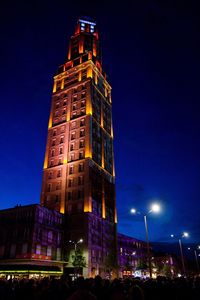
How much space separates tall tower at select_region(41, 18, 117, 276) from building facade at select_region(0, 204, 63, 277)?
6.03 meters

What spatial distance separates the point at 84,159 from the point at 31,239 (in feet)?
85.8

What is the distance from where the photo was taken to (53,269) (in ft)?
167

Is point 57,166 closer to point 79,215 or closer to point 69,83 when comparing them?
point 79,215

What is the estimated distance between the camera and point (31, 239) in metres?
52.8

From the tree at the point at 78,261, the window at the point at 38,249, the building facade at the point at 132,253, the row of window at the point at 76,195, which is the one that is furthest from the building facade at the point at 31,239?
the building facade at the point at 132,253

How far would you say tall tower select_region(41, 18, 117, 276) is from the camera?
210ft

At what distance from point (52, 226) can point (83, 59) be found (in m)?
61.2

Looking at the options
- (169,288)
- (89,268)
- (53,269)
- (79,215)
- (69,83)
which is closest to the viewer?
(169,288)

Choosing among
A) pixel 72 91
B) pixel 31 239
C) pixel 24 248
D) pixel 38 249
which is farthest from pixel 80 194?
pixel 72 91

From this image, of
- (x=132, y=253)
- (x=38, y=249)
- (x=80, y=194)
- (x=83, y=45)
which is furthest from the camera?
(x=83, y=45)

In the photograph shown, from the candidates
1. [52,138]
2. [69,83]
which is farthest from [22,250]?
[69,83]

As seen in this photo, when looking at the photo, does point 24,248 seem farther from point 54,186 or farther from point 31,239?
point 54,186

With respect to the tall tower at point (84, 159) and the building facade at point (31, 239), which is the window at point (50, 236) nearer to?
the building facade at point (31, 239)

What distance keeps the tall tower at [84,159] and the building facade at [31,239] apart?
6032 mm
